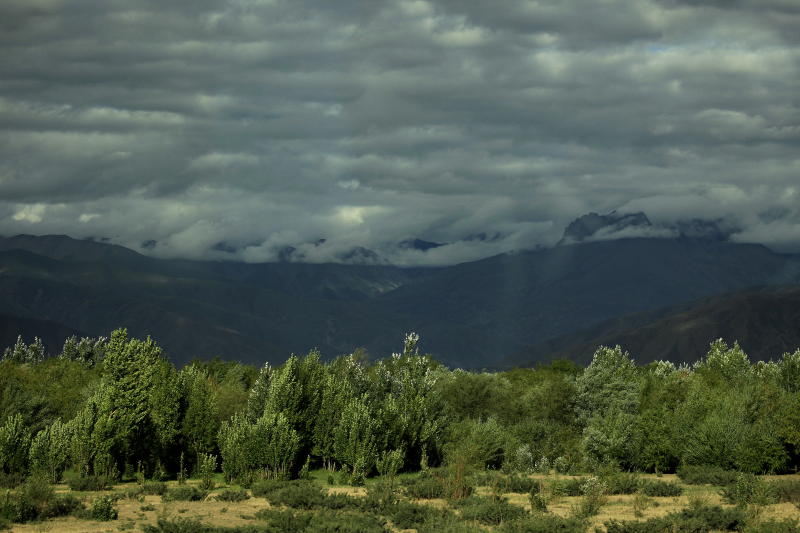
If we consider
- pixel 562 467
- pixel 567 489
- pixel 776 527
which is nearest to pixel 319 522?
pixel 567 489

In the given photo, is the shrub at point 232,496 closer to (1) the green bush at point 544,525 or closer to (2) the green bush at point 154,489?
(2) the green bush at point 154,489

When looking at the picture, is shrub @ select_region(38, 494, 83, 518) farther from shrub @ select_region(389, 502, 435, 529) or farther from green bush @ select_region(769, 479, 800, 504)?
green bush @ select_region(769, 479, 800, 504)

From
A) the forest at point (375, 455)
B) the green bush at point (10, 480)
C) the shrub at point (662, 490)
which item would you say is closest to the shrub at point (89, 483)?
the forest at point (375, 455)

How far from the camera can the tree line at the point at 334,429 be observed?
235ft

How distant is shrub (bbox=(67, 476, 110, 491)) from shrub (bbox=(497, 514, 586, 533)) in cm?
3163

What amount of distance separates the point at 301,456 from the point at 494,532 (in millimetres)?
39535

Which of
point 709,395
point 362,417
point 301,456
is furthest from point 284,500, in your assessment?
point 709,395

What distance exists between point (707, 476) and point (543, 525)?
24450 millimetres

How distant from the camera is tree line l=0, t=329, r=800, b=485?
71625 mm

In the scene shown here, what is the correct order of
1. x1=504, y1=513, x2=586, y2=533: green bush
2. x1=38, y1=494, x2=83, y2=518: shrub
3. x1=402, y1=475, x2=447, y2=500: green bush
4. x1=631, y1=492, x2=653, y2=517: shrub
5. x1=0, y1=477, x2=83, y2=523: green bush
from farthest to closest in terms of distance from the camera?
x1=402, y1=475, x2=447, y2=500: green bush < x1=631, y1=492, x2=653, y2=517: shrub < x1=38, y1=494, x2=83, y2=518: shrub < x1=0, y1=477, x2=83, y2=523: green bush < x1=504, y1=513, x2=586, y2=533: green bush

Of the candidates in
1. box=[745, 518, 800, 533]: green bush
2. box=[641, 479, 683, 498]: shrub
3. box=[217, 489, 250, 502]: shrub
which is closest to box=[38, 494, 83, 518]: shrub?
box=[217, 489, 250, 502]: shrub

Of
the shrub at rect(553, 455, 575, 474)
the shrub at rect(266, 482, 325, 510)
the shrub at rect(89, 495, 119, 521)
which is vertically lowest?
the shrub at rect(553, 455, 575, 474)

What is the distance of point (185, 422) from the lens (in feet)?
262

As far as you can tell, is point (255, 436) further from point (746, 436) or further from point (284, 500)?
point (746, 436)
